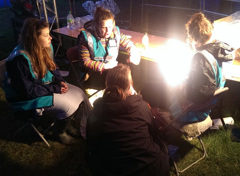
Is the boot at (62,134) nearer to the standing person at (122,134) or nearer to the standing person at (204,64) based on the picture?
the standing person at (122,134)

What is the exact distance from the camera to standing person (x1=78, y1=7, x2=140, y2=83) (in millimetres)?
2682

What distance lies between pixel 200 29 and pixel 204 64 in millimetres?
392

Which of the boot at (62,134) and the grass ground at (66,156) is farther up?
the boot at (62,134)

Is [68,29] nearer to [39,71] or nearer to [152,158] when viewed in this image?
[39,71]

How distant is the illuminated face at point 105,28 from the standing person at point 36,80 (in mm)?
689

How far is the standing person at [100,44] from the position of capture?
8.80 feet

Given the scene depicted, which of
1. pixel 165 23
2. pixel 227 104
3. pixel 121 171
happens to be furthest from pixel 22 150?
pixel 165 23

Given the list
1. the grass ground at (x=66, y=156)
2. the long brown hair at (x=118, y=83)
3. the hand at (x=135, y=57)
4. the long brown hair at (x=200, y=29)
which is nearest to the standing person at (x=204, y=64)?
the long brown hair at (x=200, y=29)


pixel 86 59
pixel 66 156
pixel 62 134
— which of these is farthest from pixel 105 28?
pixel 66 156

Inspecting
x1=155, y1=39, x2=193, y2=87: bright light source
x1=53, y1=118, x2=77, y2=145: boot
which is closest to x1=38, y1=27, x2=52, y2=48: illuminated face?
x1=53, y1=118, x2=77, y2=145: boot

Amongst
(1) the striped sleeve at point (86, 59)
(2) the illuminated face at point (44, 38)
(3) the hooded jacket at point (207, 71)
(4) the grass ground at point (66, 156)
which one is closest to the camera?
(3) the hooded jacket at point (207, 71)

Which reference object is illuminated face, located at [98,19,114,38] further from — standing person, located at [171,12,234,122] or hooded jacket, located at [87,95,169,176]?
hooded jacket, located at [87,95,169,176]

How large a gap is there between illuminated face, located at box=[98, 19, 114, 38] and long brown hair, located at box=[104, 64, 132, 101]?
1.17 metres

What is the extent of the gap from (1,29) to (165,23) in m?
5.96
